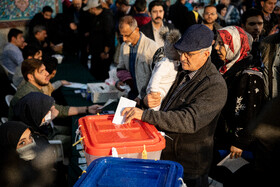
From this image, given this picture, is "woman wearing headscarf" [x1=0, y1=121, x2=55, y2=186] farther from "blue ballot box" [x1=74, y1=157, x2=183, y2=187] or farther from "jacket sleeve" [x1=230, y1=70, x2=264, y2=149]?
"jacket sleeve" [x1=230, y1=70, x2=264, y2=149]

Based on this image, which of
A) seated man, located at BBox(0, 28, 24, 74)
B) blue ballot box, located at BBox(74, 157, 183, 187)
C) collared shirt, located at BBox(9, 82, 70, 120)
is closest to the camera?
blue ballot box, located at BBox(74, 157, 183, 187)

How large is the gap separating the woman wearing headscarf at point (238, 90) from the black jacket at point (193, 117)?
1.58ft

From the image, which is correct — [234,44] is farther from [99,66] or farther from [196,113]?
[99,66]

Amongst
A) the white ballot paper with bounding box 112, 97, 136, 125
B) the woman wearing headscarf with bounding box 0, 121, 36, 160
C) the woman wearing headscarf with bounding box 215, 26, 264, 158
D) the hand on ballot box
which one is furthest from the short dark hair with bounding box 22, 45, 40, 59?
the white ballot paper with bounding box 112, 97, 136, 125

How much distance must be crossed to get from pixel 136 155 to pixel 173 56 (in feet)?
2.92

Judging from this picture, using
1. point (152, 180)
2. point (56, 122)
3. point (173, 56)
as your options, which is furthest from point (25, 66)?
point (152, 180)

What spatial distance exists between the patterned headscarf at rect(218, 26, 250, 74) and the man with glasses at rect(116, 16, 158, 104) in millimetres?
904

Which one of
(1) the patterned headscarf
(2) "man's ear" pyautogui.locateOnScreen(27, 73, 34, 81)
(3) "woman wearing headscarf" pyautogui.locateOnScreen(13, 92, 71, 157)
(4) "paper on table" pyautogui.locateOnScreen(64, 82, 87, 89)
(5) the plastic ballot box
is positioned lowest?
(4) "paper on table" pyautogui.locateOnScreen(64, 82, 87, 89)

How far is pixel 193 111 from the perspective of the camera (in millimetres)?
1910

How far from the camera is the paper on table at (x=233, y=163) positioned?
98.3 inches

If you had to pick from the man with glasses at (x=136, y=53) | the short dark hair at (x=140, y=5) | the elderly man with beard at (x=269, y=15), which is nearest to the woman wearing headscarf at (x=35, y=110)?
the man with glasses at (x=136, y=53)

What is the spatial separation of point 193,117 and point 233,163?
0.87 m

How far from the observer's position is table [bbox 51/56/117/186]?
2.65m

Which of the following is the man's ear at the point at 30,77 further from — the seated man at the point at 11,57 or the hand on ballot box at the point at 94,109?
the seated man at the point at 11,57
